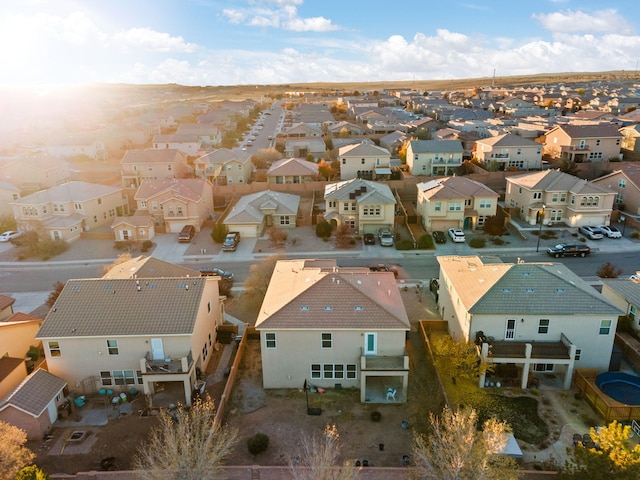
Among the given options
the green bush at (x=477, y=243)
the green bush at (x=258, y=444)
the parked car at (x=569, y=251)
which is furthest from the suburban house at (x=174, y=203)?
the parked car at (x=569, y=251)

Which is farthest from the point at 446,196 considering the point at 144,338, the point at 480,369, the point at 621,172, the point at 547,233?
the point at 144,338

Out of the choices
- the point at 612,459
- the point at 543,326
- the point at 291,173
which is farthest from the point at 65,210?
the point at 612,459

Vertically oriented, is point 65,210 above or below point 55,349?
above

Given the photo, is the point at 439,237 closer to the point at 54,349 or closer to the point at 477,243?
the point at 477,243

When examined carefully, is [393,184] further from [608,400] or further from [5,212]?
[5,212]

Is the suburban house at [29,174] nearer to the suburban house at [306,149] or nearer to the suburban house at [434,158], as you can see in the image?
the suburban house at [306,149]

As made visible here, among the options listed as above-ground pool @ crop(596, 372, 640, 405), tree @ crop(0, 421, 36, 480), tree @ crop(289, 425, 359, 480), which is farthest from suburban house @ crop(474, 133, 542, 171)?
tree @ crop(0, 421, 36, 480)

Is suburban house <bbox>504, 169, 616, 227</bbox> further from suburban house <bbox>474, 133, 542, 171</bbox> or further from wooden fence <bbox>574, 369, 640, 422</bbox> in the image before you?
wooden fence <bbox>574, 369, 640, 422</bbox>
